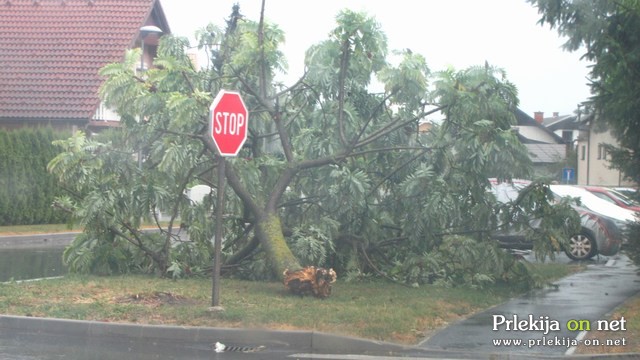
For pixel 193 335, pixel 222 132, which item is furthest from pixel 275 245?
pixel 193 335

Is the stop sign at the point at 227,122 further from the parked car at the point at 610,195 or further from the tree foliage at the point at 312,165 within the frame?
the parked car at the point at 610,195

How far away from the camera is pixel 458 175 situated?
13211 mm

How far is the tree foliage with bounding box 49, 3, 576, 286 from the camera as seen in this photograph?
1263cm

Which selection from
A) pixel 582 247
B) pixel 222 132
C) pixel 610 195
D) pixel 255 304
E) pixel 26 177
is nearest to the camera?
pixel 222 132

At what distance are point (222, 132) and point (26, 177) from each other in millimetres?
18495

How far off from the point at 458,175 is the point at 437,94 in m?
1.25

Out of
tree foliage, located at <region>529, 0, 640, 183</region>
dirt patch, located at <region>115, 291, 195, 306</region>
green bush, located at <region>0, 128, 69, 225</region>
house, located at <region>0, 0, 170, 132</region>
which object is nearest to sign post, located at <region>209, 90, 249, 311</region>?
dirt patch, located at <region>115, 291, 195, 306</region>

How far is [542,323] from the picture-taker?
10156mm

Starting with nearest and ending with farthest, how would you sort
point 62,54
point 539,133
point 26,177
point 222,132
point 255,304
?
point 222,132, point 255,304, point 26,177, point 62,54, point 539,133

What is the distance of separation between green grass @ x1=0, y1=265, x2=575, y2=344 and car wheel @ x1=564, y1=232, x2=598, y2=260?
600 centimetres

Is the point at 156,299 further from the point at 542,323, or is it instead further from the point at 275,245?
the point at 542,323

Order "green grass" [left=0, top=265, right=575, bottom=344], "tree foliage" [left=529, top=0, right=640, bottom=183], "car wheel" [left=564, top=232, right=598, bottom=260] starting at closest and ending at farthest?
"green grass" [left=0, top=265, right=575, bottom=344] < "tree foliage" [left=529, top=0, right=640, bottom=183] < "car wheel" [left=564, top=232, right=598, bottom=260]

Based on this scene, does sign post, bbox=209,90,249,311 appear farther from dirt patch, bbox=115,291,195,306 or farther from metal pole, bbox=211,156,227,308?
dirt patch, bbox=115,291,195,306

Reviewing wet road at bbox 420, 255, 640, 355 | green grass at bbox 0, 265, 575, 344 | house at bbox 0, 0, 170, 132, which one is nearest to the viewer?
wet road at bbox 420, 255, 640, 355
